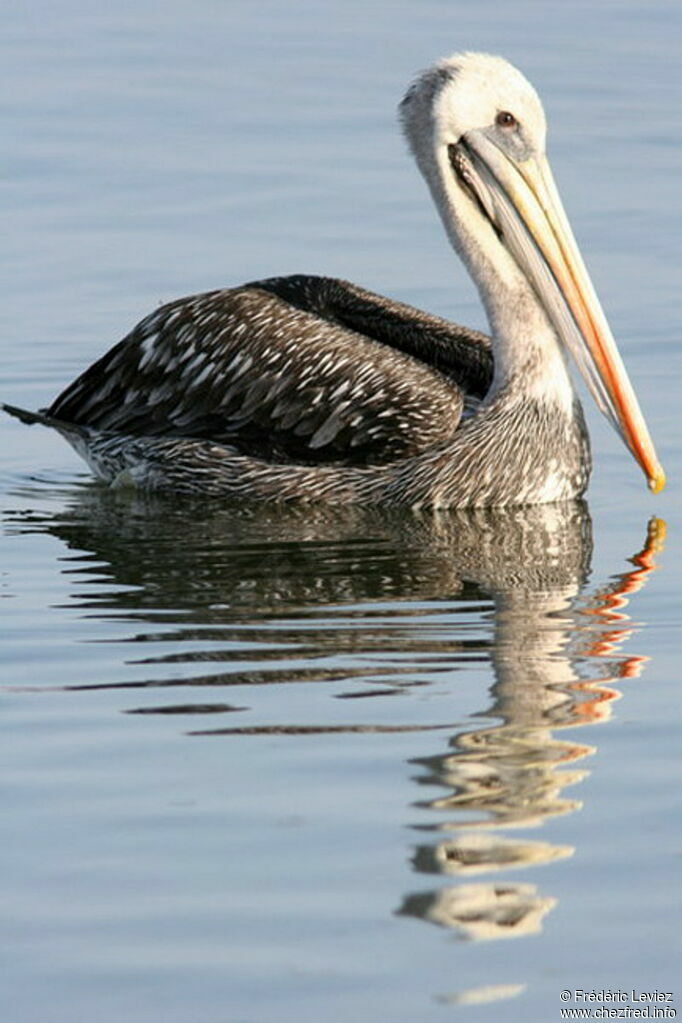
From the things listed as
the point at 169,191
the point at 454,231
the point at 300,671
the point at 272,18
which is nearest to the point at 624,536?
the point at 454,231

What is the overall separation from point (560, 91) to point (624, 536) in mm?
7141

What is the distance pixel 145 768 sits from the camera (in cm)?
577

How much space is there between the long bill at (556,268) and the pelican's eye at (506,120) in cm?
7

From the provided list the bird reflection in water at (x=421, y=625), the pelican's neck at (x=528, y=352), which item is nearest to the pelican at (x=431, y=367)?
the pelican's neck at (x=528, y=352)

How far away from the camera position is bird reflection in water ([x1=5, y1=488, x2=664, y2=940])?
5367 mm

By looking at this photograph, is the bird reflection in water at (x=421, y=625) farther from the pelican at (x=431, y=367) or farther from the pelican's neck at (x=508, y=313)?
the pelican's neck at (x=508, y=313)

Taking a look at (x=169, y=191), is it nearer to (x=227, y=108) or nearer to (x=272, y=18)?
(x=227, y=108)

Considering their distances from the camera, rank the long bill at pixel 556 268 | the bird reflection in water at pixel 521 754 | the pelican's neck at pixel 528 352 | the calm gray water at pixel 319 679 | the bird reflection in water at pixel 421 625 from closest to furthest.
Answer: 1. the calm gray water at pixel 319 679
2. the bird reflection in water at pixel 521 754
3. the bird reflection in water at pixel 421 625
4. the long bill at pixel 556 268
5. the pelican's neck at pixel 528 352

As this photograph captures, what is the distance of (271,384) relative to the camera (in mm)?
9141

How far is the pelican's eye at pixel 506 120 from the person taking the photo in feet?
29.3

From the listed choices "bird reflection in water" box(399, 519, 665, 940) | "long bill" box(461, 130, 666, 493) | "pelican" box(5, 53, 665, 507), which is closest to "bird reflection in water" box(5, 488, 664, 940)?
"bird reflection in water" box(399, 519, 665, 940)

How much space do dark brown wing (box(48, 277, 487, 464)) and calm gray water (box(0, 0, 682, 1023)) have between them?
0.97ft

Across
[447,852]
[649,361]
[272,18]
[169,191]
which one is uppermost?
[272,18]

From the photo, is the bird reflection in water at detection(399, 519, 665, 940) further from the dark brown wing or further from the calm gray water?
the dark brown wing
